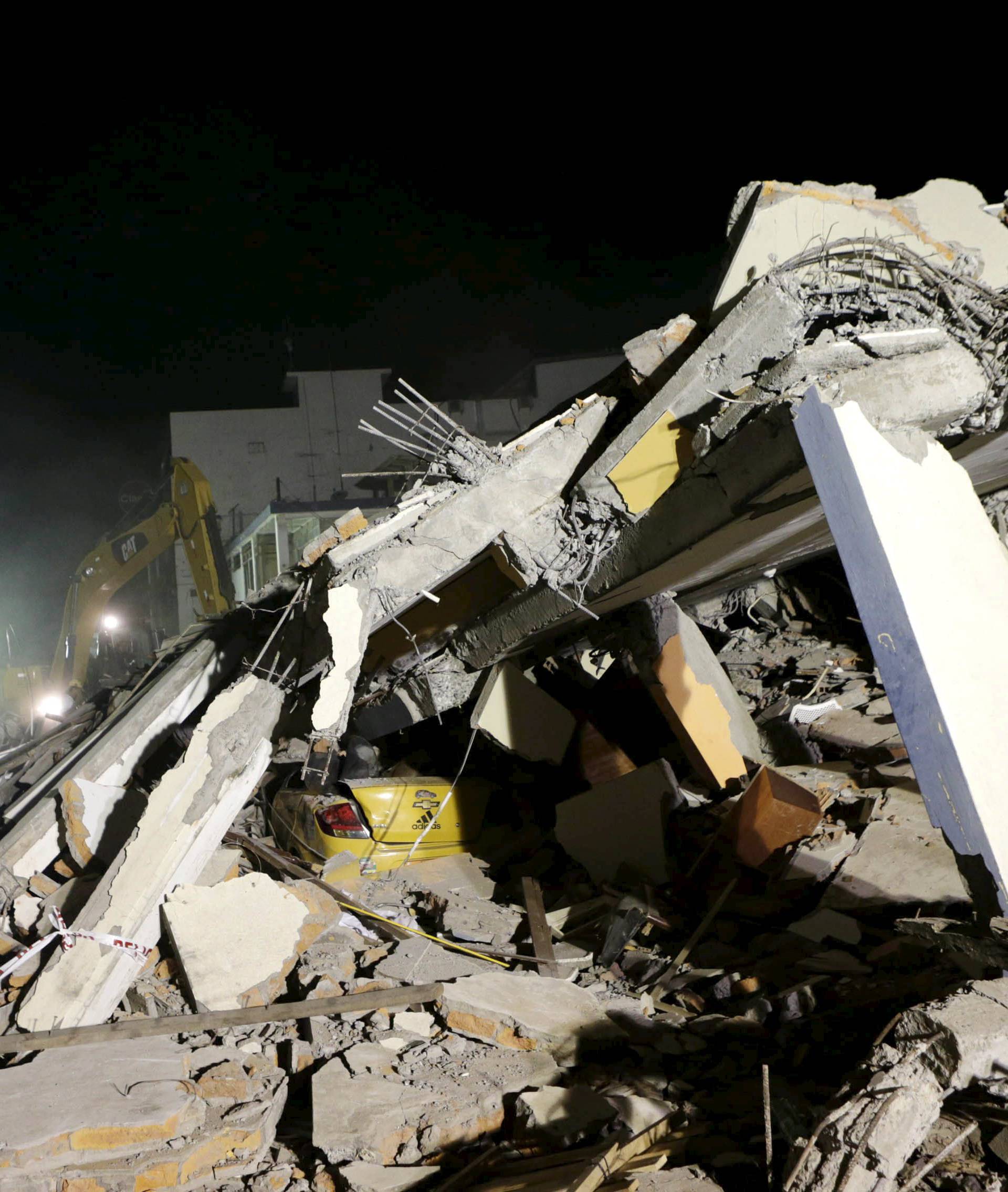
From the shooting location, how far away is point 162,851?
4957 mm

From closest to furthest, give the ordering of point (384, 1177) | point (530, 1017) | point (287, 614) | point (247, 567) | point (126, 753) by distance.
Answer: point (384, 1177), point (530, 1017), point (287, 614), point (126, 753), point (247, 567)

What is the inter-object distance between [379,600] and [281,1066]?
260cm

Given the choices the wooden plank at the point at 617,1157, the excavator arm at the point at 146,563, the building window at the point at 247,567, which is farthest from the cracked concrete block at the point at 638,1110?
the building window at the point at 247,567

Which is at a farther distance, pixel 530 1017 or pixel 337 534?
pixel 337 534

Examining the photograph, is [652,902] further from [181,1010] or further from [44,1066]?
[44,1066]

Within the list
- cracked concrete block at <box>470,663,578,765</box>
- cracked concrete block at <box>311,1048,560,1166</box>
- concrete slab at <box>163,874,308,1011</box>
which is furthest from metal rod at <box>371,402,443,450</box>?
cracked concrete block at <box>311,1048,560,1166</box>

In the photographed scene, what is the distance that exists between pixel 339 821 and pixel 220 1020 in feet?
7.97

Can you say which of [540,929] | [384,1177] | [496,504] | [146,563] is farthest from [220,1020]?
[146,563]

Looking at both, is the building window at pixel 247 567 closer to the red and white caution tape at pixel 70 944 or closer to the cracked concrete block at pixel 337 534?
the cracked concrete block at pixel 337 534

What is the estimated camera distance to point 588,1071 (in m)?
3.63

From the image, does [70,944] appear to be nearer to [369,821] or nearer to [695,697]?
[369,821]

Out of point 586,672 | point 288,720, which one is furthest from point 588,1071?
point 586,672

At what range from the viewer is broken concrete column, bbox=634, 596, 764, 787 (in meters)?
6.74

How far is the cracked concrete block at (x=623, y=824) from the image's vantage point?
5957 mm
